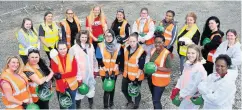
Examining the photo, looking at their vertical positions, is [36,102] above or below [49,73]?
below

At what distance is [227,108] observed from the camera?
5223mm

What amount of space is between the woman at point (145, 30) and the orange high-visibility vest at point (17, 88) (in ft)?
10.3

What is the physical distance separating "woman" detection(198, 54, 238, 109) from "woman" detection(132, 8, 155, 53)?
9.21 ft

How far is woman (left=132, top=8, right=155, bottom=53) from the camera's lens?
7887mm

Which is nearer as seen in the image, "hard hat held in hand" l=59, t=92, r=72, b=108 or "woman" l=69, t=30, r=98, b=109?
"hard hat held in hand" l=59, t=92, r=72, b=108

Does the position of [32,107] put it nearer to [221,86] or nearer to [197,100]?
[197,100]

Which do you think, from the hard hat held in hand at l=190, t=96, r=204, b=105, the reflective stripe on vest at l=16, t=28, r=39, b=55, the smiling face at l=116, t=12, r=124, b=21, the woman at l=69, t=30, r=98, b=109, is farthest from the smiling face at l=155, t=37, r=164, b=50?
the reflective stripe on vest at l=16, t=28, r=39, b=55

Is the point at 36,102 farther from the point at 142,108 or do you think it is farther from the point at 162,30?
the point at 162,30

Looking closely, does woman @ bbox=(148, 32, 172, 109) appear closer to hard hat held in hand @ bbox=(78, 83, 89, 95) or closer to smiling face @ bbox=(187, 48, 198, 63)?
smiling face @ bbox=(187, 48, 198, 63)

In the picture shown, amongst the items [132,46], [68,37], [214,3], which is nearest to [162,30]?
[132,46]

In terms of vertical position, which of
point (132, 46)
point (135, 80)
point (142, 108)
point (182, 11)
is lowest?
point (142, 108)

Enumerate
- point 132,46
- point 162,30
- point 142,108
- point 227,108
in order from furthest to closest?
1. point 162,30
2. point 142,108
3. point 132,46
4. point 227,108

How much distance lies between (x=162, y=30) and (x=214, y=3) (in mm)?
7287

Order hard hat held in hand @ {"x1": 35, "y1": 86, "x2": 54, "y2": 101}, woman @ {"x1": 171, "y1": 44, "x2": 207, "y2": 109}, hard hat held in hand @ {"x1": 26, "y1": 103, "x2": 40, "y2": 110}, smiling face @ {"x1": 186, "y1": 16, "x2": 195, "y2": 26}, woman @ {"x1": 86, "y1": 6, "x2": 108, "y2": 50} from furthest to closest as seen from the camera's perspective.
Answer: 1. woman @ {"x1": 86, "y1": 6, "x2": 108, "y2": 50}
2. smiling face @ {"x1": 186, "y1": 16, "x2": 195, "y2": 26}
3. hard hat held in hand @ {"x1": 35, "y1": 86, "x2": 54, "y2": 101}
4. hard hat held in hand @ {"x1": 26, "y1": 103, "x2": 40, "y2": 110}
5. woman @ {"x1": 171, "y1": 44, "x2": 207, "y2": 109}
